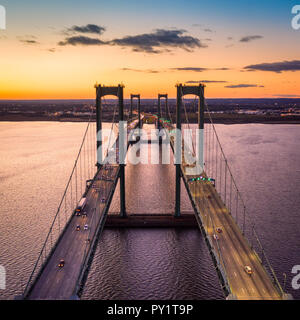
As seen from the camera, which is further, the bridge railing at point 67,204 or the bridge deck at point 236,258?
the bridge railing at point 67,204

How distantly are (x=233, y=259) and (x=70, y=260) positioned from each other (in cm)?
1207

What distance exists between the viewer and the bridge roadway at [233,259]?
61.2 feet

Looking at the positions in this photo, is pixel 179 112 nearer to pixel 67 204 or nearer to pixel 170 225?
pixel 170 225

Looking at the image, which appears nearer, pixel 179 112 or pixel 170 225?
pixel 170 225

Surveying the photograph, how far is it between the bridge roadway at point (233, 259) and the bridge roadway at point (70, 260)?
30.2 ft

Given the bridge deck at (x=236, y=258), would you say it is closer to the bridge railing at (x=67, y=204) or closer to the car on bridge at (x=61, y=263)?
the car on bridge at (x=61, y=263)

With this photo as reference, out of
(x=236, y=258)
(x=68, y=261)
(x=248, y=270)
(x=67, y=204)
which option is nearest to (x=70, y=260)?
(x=68, y=261)

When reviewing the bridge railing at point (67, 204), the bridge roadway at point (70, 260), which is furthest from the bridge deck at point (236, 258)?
the bridge railing at point (67, 204)

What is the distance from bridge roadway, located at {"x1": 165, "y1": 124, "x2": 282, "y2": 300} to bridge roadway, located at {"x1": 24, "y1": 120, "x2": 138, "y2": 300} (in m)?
9.20

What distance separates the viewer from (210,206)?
3197 cm

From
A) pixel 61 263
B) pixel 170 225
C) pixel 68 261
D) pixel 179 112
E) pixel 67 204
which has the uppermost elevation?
pixel 179 112

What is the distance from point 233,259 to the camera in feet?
73.0
